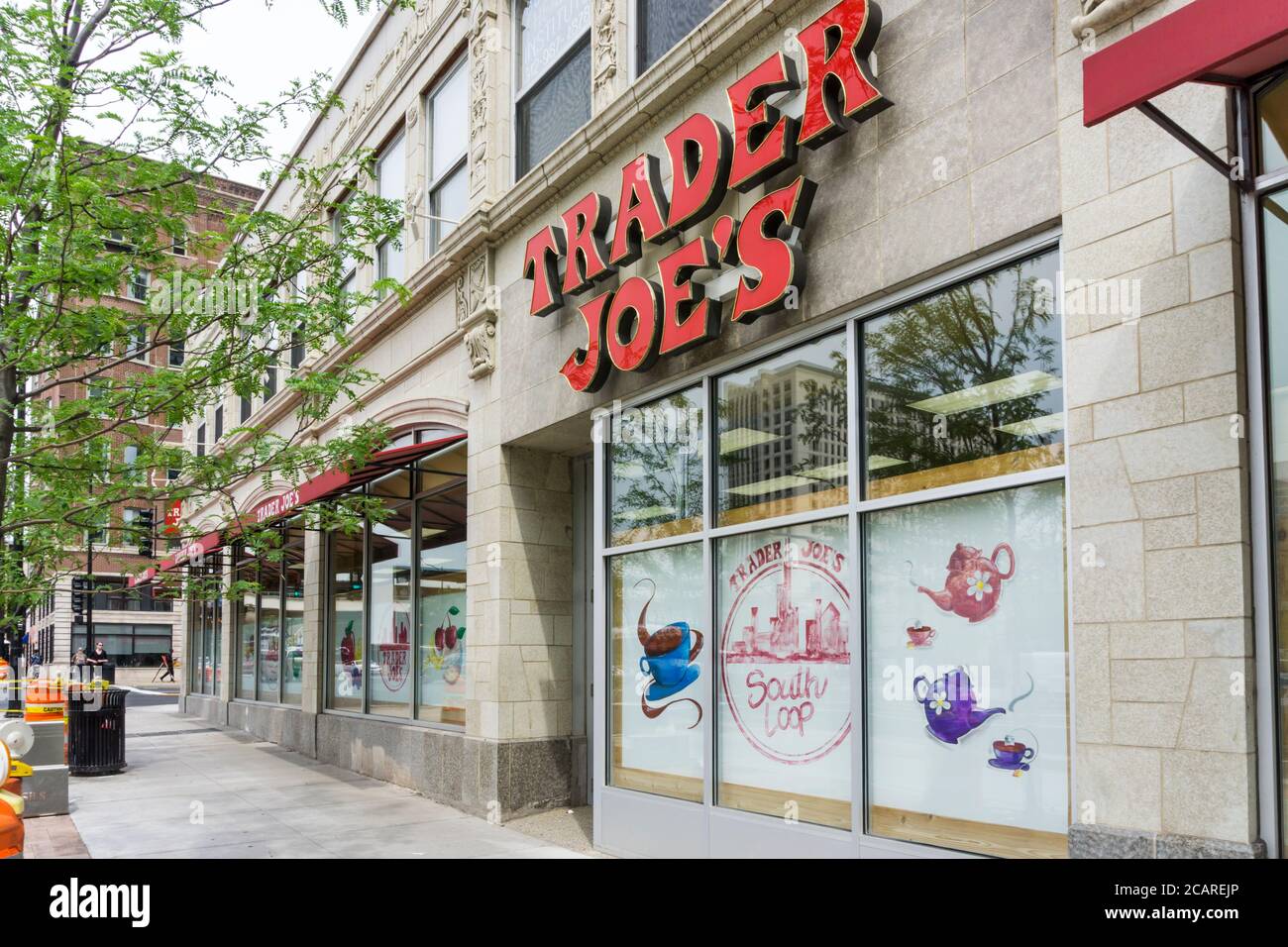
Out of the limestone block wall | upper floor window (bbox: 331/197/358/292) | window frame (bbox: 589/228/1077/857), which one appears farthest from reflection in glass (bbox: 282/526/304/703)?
window frame (bbox: 589/228/1077/857)

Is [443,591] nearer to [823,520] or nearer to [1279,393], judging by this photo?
[823,520]

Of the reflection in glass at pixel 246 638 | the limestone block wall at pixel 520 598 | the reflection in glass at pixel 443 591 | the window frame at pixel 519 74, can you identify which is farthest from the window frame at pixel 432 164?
the reflection in glass at pixel 246 638

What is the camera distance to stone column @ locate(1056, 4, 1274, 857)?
484cm

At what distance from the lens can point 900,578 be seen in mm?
6816

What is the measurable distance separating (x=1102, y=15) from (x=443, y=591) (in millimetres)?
10023

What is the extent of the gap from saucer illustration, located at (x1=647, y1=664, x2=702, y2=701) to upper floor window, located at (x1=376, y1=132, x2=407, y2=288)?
833 cm

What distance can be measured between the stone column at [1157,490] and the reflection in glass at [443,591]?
869 centimetres

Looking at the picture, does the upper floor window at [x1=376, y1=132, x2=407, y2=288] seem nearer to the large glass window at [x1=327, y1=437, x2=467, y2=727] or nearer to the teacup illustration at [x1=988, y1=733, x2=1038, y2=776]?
the large glass window at [x1=327, y1=437, x2=467, y2=727]

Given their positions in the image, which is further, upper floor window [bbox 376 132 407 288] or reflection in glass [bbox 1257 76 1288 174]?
upper floor window [bbox 376 132 407 288]

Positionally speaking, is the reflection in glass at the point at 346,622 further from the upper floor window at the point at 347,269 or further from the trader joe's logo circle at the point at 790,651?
the trader joe's logo circle at the point at 790,651

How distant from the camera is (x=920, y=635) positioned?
6.63 m

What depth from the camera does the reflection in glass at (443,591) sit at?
13.0m

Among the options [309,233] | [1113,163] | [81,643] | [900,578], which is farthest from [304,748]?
[81,643]
